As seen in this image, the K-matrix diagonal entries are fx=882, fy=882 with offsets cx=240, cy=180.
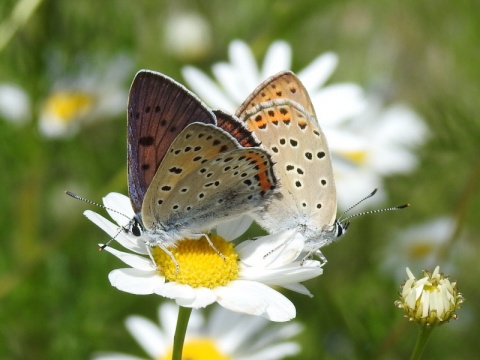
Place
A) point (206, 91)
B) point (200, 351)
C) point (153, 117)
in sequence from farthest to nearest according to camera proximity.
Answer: point (206, 91) → point (200, 351) → point (153, 117)

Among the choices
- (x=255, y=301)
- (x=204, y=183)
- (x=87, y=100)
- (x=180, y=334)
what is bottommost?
(x=180, y=334)

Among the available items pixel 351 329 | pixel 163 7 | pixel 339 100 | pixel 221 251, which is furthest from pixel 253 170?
pixel 163 7

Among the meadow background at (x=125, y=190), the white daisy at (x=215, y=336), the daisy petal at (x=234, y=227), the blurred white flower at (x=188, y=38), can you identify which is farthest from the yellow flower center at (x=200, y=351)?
the blurred white flower at (x=188, y=38)

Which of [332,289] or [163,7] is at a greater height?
[163,7]

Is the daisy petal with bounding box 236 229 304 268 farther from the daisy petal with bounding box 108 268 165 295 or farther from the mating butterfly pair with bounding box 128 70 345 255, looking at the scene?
the daisy petal with bounding box 108 268 165 295

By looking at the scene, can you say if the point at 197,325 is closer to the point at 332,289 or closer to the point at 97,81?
the point at 332,289

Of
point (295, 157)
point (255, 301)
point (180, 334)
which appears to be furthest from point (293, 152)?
point (180, 334)

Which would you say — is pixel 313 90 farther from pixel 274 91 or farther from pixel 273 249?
pixel 273 249
